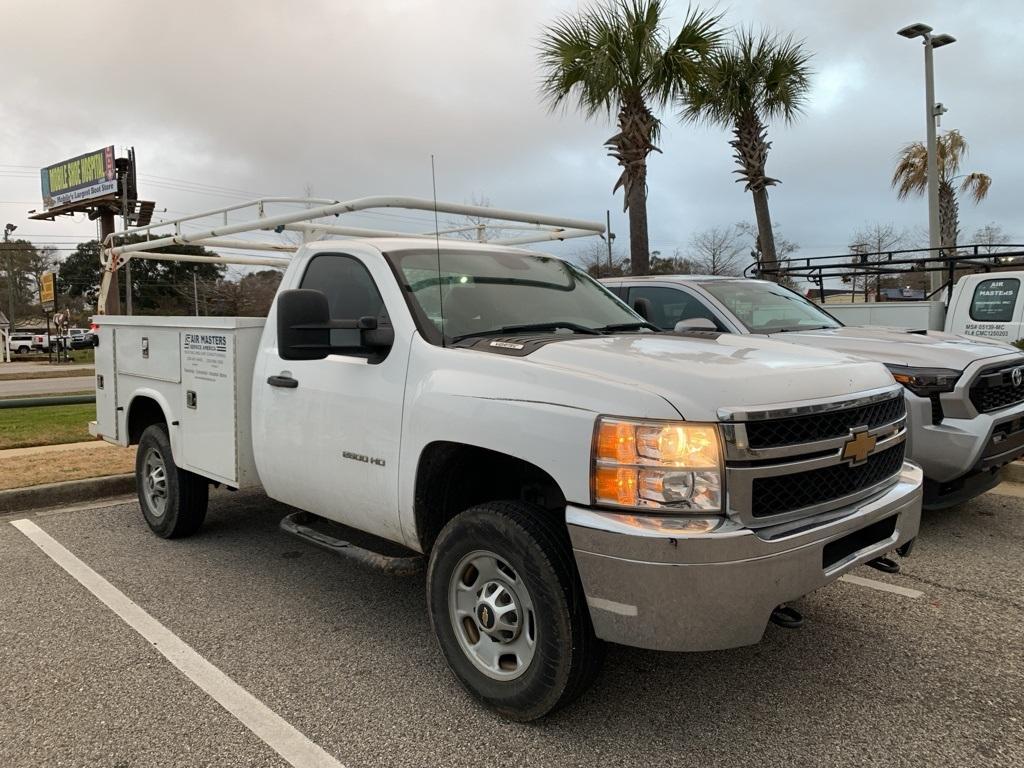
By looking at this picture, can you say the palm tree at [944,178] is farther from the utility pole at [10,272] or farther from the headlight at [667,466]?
the utility pole at [10,272]

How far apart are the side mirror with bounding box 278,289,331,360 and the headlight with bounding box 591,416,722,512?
Result: 157 centimetres

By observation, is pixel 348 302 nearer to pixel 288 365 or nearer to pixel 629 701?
pixel 288 365

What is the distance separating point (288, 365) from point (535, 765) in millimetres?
2422

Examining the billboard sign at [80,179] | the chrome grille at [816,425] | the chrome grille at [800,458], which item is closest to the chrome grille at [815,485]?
the chrome grille at [800,458]

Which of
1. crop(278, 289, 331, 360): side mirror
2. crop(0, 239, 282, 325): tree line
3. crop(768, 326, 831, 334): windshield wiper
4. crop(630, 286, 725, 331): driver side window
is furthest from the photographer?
crop(0, 239, 282, 325): tree line

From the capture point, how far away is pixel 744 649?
355 cm

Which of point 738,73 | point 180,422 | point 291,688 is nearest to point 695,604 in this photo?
point 291,688

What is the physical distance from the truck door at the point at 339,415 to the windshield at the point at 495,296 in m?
0.17

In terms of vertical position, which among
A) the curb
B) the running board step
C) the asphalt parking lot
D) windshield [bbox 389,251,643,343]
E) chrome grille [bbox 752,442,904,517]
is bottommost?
the asphalt parking lot

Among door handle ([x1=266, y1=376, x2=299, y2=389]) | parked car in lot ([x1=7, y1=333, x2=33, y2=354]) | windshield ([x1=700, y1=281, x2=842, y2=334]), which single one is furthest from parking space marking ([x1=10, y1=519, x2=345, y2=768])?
parked car in lot ([x1=7, y1=333, x2=33, y2=354])

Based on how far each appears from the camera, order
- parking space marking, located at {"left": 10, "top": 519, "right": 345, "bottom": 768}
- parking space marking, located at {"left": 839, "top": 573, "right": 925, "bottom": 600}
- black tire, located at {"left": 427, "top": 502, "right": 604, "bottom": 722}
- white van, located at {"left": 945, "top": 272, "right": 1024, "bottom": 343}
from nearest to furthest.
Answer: black tire, located at {"left": 427, "top": 502, "right": 604, "bottom": 722} → parking space marking, located at {"left": 10, "top": 519, "right": 345, "bottom": 768} → parking space marking, located at {"left": 839, "top": 573, "right": 925, "bottom": 600} → white van, located at {"left": 945, "top": 272, "right": 1024, "bottom": 343}

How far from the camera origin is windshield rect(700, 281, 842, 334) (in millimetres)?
6516

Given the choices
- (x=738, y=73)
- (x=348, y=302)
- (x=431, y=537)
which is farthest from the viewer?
(x=738, y=73)

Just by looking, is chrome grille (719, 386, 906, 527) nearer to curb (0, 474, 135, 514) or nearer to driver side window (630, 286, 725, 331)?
driver side window (630, 286, 725, 331)
